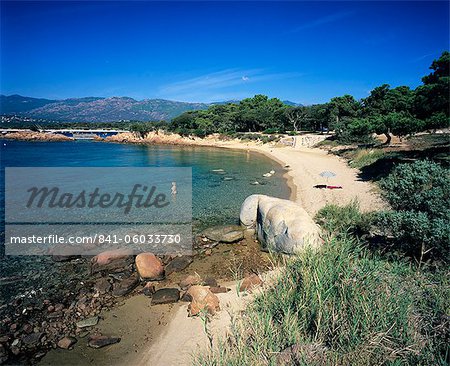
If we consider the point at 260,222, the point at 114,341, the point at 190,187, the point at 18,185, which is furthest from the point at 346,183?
the point at 18,185

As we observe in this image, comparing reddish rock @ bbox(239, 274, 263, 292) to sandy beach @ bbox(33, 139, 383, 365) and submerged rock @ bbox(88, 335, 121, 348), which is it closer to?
sandy beach @ bbox(33, 139, 383, 365)

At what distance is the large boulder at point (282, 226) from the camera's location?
8.48m

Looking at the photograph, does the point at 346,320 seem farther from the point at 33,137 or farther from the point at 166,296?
the point at 33,137

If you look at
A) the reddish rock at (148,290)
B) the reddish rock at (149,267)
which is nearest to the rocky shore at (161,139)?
the reddish rock at (149,267)

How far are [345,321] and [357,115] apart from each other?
53.6 meters

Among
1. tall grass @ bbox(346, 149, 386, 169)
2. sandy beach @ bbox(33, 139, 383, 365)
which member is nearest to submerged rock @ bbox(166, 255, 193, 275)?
sandy beach @ bbox(33, 139, 383, 365)

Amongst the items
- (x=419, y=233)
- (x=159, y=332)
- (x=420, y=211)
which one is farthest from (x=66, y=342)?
(x=420, y=211)

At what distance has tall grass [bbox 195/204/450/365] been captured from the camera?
140 inches

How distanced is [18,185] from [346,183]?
2606 cm

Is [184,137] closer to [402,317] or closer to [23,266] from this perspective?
[23,266]

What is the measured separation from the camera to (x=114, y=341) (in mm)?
5746

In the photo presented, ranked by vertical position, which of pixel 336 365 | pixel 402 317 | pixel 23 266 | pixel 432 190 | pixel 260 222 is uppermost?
pixel 432 190

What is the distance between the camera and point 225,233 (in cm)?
1130

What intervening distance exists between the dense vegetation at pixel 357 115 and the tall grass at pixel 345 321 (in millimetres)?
14993
